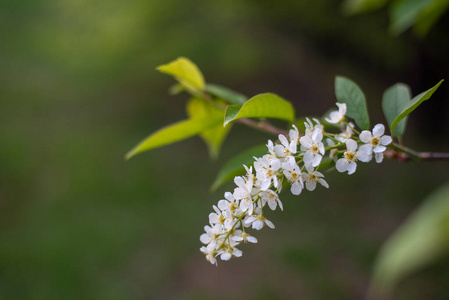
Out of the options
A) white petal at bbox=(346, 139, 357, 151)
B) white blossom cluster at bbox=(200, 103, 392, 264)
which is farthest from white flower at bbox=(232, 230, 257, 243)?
white petal at bbox=(346, 139, 357, 151)

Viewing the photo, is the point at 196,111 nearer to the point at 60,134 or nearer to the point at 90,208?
the point at 90,208

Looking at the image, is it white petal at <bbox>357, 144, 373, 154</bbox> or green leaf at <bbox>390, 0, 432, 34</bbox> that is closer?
white petal at <bbox>357, 144, 373, 154</bbox>

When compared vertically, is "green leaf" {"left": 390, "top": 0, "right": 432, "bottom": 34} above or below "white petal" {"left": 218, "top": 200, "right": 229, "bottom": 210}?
above

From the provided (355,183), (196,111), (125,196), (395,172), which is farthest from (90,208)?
(196,111)

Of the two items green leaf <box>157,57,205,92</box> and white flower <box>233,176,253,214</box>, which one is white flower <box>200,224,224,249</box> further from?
green leaf <box>157,57,205,92</box>

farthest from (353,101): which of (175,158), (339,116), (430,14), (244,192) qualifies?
(175,158)

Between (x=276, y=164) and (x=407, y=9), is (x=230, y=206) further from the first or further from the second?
(x=407, y=9)

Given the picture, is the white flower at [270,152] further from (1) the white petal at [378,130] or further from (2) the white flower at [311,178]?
(1) the white petal at [378,130]
